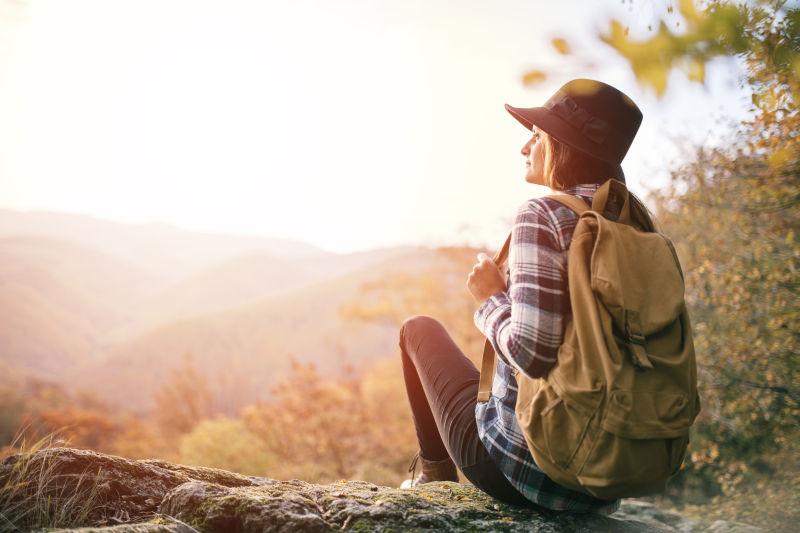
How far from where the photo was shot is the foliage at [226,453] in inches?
437

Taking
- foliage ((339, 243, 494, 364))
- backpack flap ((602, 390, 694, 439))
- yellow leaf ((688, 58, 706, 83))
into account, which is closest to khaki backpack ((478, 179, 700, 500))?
backpack flap ((602, 390, 694, 439))

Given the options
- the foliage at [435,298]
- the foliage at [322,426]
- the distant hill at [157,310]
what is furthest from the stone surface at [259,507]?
the foliage at [322,426]

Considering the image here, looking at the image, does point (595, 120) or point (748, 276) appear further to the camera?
point (748, 276)

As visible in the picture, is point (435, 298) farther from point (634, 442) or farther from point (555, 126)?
point (634, 442)

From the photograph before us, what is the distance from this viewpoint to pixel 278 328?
35.9m

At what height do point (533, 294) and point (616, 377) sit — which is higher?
point (533, 294)

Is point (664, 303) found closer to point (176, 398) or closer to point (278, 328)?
point (176, 398)

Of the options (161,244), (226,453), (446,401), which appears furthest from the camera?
(161,244)

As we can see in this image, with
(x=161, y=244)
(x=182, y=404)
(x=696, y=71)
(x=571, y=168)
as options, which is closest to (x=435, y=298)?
(x=571, y=168)

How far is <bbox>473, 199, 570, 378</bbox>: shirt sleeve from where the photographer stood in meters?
1.43

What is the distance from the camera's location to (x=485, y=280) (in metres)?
1.77

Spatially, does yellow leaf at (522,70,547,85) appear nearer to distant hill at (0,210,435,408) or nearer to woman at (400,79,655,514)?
woman at (400,79,655,514)

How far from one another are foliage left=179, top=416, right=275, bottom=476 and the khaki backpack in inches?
420

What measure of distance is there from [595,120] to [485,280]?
620mm
